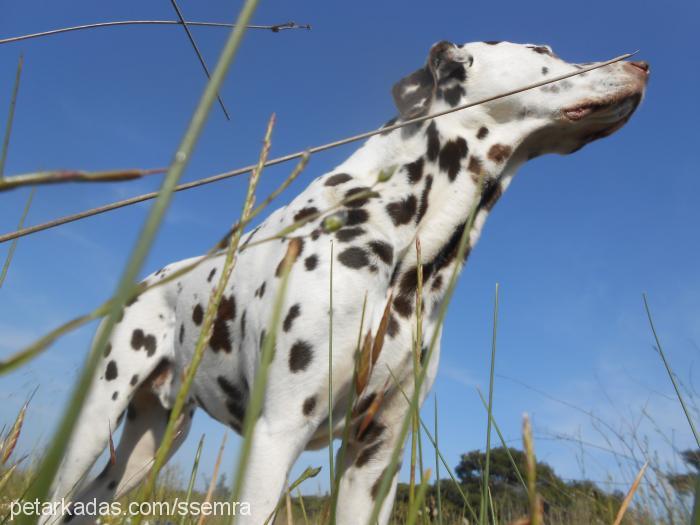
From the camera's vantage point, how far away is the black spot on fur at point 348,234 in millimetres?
2951

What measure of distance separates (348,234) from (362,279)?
0.28m

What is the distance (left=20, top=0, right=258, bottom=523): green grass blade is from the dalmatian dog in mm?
2236

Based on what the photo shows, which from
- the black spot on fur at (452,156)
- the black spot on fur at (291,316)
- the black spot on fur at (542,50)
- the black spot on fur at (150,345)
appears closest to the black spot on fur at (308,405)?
the black spot on fur at (291,316)

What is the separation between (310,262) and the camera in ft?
9.37

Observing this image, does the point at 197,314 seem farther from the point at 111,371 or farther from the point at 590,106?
the point at 590,106

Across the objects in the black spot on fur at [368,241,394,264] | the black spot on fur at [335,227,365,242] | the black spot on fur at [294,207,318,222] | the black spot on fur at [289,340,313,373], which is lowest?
the black spot on fur at [289,340,313,373]

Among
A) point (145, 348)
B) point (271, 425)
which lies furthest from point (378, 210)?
point (145, 348)

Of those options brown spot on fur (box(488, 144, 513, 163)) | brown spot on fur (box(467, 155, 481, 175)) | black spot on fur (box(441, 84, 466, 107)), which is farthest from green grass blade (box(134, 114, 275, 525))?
black spot on fur (box(441, 84, 466, 107))

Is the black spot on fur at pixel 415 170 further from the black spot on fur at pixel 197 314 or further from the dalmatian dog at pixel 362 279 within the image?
the black spot on fur at pixel 197 314

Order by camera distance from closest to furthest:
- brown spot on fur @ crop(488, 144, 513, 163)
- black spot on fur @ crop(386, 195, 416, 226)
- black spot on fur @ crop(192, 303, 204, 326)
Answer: black spot on fur @ crop(386, 195, 416, 226) → brown spot on fur @ crop(488, 144, 513, 163) → black spot on fur @ crop(192, 303, 204, 326)

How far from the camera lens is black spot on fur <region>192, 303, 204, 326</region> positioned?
146 inches

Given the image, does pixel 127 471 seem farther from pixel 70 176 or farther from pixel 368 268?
pixel 70 176

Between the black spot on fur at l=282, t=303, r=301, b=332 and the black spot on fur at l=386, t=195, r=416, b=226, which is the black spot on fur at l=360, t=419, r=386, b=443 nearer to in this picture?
the black spot on fur at l=282, t=303, r=301, b=332

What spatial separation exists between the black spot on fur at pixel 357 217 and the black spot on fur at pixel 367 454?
1.25 m
